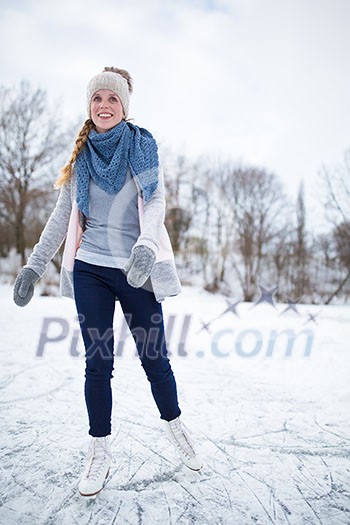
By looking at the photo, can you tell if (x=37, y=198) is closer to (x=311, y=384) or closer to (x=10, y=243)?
(x=10, y=243)

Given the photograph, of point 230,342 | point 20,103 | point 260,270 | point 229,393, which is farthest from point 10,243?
point 229,393

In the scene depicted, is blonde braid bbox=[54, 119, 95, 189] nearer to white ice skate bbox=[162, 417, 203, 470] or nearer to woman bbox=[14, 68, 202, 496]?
woman bbox=[14, 68, 202, 496]

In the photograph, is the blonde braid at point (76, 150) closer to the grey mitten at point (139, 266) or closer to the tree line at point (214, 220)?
the grey mitten at point (139, 266)

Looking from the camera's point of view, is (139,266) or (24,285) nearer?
(139,266)

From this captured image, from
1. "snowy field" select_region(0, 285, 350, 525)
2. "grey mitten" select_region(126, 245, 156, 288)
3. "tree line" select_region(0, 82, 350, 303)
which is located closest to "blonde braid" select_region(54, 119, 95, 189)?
"grey mitten" select_region(126, 245, 156, 288)

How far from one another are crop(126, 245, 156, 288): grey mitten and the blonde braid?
0.60 metres

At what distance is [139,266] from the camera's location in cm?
131

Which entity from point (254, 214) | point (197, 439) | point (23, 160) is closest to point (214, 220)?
point (254, 214)

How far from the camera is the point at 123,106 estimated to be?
170 cm

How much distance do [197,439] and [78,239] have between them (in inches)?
50.9

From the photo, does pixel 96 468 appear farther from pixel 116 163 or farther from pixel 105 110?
pixel 105 110

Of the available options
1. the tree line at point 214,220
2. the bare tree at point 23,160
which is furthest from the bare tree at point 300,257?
the bare tree at point 23,160

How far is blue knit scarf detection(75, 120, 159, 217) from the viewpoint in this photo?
4.93ft

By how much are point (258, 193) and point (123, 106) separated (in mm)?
20618
